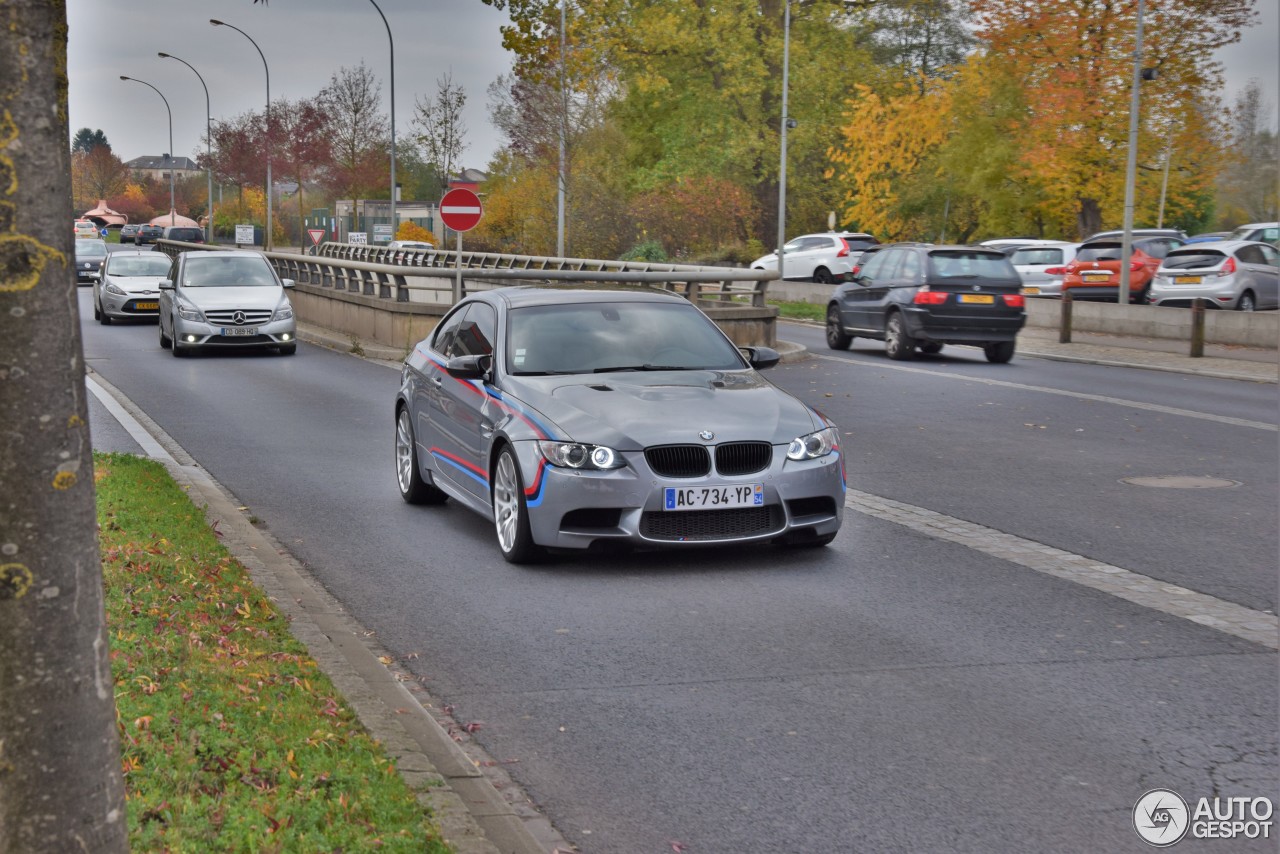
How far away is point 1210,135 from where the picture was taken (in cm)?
4519

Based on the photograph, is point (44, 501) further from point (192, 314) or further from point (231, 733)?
point (192, 314)

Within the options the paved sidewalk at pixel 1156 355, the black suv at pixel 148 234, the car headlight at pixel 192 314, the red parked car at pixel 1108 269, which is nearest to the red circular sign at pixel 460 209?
the car headlight at pixel 192 314

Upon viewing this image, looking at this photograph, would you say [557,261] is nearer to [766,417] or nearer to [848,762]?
[766,417]

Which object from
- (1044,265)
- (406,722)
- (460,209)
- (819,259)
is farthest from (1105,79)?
(406,722)

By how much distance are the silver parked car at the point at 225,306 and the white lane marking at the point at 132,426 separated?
191 inches

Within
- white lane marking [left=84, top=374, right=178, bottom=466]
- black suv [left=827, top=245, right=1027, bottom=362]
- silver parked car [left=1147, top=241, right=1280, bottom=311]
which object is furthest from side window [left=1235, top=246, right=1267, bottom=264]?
white lane marking [left=84, top=374, right=178, bottom=466]

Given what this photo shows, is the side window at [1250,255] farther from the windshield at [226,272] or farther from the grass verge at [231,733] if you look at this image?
the grass verge at [231,733]

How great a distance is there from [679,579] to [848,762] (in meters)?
3.23

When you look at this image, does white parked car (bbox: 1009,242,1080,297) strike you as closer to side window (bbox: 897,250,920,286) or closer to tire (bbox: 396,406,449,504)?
side window (bbox: 897,250,920,286)

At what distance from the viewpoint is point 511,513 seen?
29.3 feet

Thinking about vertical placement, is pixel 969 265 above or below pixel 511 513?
above

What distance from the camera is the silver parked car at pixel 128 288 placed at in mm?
33688

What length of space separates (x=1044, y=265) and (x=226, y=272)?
72.6 feet

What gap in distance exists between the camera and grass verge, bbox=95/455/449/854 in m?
4.26
